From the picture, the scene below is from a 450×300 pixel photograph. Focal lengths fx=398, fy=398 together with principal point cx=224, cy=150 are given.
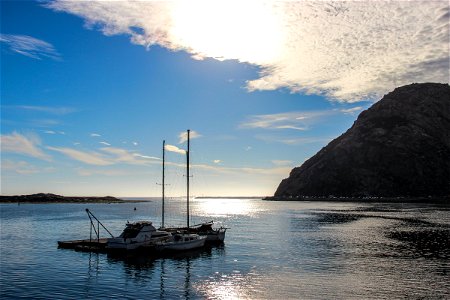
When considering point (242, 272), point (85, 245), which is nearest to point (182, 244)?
point (85, 245)

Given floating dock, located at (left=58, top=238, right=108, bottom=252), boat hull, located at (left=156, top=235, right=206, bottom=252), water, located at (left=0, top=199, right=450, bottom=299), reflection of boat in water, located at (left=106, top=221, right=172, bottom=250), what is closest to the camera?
water, located at (left=0, top=199, right=450, bottom=299)

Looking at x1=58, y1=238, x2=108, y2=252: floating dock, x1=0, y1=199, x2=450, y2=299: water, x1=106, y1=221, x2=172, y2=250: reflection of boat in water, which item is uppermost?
x1=106, y1=221, x2=172, y2=250: reflection of boat in water

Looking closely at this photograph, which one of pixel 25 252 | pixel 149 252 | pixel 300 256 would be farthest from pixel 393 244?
pixel 25 252

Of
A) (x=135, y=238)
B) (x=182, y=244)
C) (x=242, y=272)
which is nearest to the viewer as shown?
(x=242, y=272)

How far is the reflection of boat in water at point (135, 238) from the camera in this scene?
59844mm

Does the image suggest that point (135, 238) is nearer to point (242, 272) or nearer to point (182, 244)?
point (182, 244)

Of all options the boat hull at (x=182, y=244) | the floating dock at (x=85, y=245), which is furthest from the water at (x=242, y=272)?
the boat hull at (x=182, y=244)

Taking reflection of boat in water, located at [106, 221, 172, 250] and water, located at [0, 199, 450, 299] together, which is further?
reflection of boat in water, located at [106, 221, 172, 250]

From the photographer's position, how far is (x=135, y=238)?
6050 centimetres

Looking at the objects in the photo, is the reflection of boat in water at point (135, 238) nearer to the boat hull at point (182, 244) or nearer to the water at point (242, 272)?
the boat hull at point (182, 244)

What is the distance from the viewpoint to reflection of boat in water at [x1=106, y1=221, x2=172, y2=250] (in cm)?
5984

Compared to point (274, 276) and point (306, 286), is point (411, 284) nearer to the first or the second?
point (306, 286)

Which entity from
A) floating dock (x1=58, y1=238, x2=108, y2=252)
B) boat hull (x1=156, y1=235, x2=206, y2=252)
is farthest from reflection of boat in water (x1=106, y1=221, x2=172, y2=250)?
floating dock (x1=58, y1=238, x2=108, y2=252)

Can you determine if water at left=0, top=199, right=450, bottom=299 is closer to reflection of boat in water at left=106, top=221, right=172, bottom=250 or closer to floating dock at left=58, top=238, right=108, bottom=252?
floating dock at left=58, top=238, right=108, bottom=252
